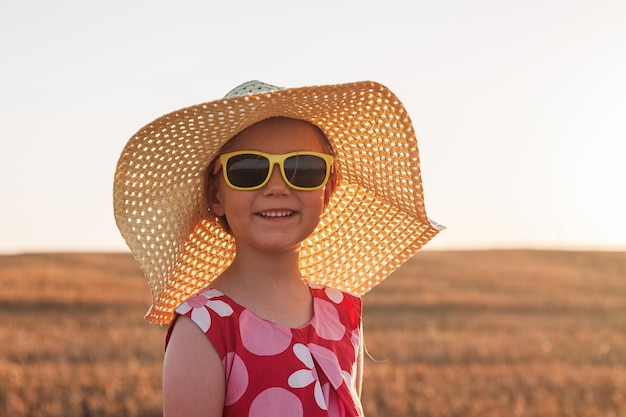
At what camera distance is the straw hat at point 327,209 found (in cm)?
281

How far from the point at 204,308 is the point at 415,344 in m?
8.44

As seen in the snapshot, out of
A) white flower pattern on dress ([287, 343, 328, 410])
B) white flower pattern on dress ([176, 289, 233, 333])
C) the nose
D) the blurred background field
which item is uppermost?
the nose

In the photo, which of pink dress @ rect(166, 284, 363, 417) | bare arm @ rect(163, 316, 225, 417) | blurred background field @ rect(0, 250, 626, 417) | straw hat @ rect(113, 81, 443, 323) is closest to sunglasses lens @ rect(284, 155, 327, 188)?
straw hat @ rect(113, 81, 443, 323)

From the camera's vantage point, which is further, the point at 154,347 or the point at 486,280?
the point at 486,280

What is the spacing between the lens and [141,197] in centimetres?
297

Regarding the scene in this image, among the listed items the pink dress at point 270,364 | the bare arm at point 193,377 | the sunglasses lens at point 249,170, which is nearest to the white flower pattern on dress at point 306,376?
the pink dress at point 270,364

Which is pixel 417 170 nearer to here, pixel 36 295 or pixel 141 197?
pixel 141 197

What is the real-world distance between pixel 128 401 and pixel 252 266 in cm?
491

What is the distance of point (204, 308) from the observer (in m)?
2.67

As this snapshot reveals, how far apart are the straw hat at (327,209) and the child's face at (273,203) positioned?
2.0 inches

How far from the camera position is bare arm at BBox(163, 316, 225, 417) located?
2555 millimetres

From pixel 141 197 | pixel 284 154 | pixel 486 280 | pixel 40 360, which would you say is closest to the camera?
pixel 284 154

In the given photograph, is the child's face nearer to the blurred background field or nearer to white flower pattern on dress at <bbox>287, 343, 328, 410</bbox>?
white flower pattern on dress at <bbox>287, 343, 328, 410</bbox>

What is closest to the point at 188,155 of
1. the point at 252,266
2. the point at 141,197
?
the point at 141,197
